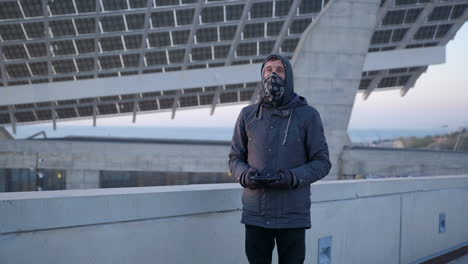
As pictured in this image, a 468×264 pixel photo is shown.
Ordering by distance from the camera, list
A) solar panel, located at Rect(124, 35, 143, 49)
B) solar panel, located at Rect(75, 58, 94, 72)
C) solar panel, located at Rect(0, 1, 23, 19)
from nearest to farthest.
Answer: solar panel, located at Rect(0, 1, 23, 19) < solar panel, located at Rect(124, 35, 143, 49) < solar panel, located at Rect(75, 58, 94, 72)

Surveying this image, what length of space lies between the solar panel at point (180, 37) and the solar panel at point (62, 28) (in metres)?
6.39

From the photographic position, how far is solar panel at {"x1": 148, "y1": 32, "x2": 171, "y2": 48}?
120 feet

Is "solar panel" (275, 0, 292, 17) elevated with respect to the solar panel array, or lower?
elevated

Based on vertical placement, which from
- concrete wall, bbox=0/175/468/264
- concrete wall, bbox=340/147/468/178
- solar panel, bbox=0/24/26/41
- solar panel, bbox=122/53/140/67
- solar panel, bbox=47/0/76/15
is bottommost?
concrete wall, bbox=340/147/468/178

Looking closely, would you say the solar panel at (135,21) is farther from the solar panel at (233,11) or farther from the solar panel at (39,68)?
the solar panel at (39,68)

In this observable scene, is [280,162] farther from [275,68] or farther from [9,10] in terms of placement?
[9,10]

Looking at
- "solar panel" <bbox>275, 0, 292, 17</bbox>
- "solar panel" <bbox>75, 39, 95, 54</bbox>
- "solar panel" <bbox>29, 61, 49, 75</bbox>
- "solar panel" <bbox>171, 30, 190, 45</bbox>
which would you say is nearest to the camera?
"solar panel" <bbox>275, 0, 292, 17</bbox>

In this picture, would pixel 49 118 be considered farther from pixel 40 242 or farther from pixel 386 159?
pixel 40 242

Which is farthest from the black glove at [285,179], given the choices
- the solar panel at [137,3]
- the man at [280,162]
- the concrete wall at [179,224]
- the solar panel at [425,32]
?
the solar panel at [425,32]

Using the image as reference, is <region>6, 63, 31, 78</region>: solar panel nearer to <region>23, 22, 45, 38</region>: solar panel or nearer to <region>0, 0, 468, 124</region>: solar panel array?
<region>0, 0, 468, 124</region>: solar panel array

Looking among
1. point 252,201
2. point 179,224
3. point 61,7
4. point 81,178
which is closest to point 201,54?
point 61,7

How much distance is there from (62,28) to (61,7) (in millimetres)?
1833

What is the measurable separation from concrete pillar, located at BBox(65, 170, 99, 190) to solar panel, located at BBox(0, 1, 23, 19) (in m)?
10.3

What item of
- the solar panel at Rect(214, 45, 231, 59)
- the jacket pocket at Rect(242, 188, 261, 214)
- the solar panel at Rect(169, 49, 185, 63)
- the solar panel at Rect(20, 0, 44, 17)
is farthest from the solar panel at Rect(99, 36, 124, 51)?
the jacket pocket at Rect(242, 188, 261, 214)
